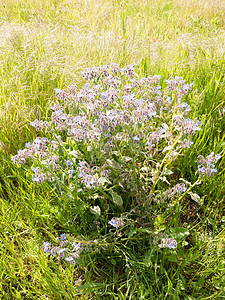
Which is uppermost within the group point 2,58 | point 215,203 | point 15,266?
point 2,58

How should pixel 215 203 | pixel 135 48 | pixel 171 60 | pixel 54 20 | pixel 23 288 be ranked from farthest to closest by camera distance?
pixel 54 20 < pixel 135 48 < pixel 171 60 < pixel 215 203 < pixel 23 288

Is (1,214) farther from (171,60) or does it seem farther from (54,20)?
(54,20)

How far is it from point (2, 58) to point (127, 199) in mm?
2322

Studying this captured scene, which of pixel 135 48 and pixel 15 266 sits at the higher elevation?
pixel 135 48

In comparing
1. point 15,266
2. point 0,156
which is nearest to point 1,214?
point 15,266

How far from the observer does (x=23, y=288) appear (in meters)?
1.38

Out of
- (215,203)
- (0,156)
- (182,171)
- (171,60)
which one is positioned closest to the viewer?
(215,203)

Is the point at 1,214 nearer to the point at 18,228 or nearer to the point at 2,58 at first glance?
the point at 18,228

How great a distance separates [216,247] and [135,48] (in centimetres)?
232

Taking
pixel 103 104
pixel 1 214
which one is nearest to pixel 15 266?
pixel 1 214

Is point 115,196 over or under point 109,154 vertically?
under

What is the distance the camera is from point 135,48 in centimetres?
299

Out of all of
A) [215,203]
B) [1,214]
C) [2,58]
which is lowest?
[1,214]

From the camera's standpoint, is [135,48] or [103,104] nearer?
[103,104]
